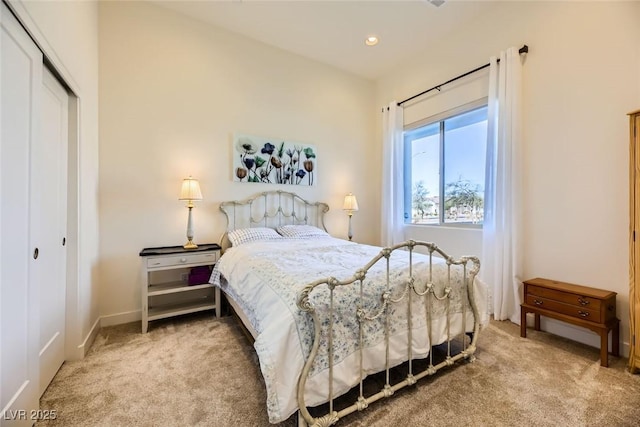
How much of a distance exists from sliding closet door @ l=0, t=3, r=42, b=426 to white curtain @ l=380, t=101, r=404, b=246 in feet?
12.3

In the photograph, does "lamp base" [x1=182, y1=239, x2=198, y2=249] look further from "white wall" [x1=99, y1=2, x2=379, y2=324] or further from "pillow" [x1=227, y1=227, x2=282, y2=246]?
"pillow" [x1=227, y1=227, x2=282, y2=246]

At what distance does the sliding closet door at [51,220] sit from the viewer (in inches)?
65.4

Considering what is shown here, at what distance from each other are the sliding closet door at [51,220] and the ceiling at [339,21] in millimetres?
1912

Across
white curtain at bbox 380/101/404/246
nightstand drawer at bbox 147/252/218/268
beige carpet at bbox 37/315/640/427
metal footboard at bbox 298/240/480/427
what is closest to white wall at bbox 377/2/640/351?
beige carpet at bbox 37/315/640/427

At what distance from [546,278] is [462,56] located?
2.70 meters

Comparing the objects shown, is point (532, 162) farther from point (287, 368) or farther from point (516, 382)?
point (287, 368)

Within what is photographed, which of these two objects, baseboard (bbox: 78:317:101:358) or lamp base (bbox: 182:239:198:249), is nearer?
baseboard (bbox: 78:317:101:358)

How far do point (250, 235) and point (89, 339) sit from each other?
162 centimetres

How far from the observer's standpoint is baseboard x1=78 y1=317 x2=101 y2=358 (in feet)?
6.71

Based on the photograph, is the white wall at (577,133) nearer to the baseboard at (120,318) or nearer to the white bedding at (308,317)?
the white bedding at (308,317)

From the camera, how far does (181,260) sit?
269 cm

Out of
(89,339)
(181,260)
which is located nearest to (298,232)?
(181,260)

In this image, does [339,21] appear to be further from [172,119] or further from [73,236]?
[73,236]

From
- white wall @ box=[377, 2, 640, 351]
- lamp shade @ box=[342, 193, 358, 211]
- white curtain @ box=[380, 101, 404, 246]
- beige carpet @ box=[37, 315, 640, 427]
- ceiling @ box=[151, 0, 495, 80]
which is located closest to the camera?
beige carpet @ box=[37, 315, 640, 427]
